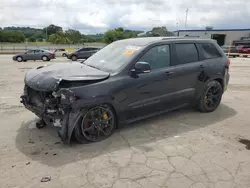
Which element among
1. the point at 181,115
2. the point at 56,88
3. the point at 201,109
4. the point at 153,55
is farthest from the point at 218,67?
the point at 56,88

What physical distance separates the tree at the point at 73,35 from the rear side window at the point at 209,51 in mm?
78799

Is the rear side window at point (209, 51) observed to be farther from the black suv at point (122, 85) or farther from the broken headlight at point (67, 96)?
the broken headlight at point (67, 96)

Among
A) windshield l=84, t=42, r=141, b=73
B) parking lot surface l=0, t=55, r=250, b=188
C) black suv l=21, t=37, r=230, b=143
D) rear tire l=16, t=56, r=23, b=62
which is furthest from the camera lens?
rear tire l=16, t=56, r=23, b=62

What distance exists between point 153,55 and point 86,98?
1571 mm

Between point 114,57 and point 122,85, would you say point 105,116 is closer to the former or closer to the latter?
point 122,85

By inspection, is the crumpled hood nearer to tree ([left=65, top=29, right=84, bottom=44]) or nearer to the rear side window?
the rear side window

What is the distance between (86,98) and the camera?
3.26 metres

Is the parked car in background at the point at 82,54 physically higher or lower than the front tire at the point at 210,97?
higher

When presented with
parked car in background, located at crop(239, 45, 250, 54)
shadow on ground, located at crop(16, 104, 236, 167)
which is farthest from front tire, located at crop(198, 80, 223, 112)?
parked car in background, located at crop(239, 45, 250, 54)

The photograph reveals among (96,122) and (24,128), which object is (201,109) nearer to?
(96,122)

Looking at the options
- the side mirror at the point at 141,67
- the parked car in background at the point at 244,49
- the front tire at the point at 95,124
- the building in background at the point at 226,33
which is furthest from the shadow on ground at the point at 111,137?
the building in background at the point at 226,33

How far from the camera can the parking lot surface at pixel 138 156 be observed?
2.64m

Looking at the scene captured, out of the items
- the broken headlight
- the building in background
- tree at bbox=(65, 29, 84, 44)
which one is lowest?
the broken headlight

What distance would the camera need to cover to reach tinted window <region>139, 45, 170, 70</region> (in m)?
3.98
